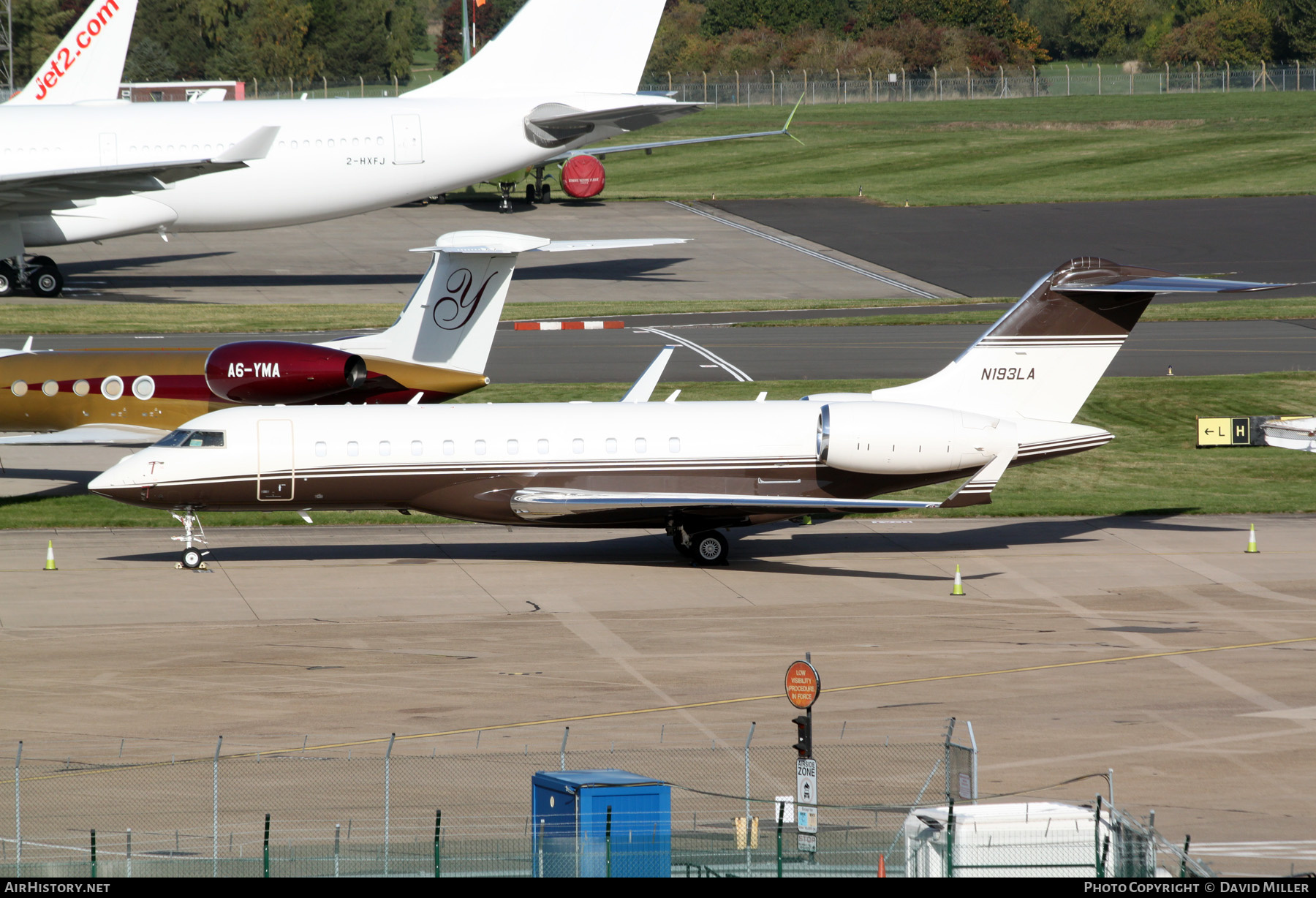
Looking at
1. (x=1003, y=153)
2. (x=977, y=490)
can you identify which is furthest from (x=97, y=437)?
(x=1003, y=153)

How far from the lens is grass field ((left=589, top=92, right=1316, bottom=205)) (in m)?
86.8

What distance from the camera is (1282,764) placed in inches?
728

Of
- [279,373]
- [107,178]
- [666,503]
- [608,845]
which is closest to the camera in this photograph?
[608,845]

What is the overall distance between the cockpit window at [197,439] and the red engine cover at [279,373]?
10.5 feet

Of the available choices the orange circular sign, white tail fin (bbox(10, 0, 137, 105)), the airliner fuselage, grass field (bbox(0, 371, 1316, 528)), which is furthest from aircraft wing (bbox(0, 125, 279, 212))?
the orange circular sign

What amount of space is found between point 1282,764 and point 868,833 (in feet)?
20.8

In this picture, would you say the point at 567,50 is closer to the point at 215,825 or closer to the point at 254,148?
the point at 254,148

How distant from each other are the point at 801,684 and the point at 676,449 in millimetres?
13733

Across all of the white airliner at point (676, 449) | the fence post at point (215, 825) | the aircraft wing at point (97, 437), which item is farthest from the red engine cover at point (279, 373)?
the fence post at point (215, 825)

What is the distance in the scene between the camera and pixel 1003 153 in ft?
320

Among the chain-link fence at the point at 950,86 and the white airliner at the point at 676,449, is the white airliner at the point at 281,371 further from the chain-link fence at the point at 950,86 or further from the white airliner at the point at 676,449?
the chain-link fence at the point at 950,86

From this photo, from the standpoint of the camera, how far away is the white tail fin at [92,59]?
63781 millimetres

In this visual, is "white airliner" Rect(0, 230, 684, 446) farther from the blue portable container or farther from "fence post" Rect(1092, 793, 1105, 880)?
"fence post" Rect(1092, 793, 1105, 880)
